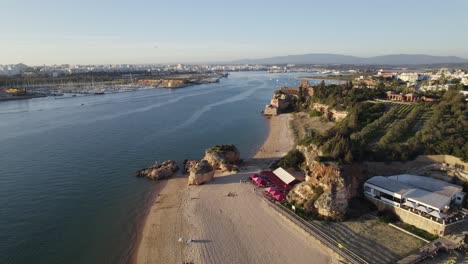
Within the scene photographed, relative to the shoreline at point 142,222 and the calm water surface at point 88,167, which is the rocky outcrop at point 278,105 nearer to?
the calm water surface at point 88,167

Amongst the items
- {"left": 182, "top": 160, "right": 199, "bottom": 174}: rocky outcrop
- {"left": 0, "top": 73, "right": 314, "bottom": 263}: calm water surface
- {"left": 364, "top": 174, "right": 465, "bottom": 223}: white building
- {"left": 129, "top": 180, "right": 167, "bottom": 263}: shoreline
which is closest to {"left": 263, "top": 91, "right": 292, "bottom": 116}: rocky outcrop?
{"left": 0, "top": 73, "right": 314, "bottom": 263}: calm water surface

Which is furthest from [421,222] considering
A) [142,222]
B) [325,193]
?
[142,222]

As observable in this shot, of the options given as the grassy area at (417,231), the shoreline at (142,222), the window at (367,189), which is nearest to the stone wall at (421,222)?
the grassy area at (417,231)

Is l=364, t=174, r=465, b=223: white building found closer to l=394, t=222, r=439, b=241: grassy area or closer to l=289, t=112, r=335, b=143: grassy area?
l=394, t=222, r=439, b=241: grassy area

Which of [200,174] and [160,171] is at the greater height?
[200,174]

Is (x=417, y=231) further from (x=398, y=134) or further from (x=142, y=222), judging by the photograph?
(x=142, y=222)

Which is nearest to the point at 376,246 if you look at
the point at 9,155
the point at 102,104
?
the point at 9,155
